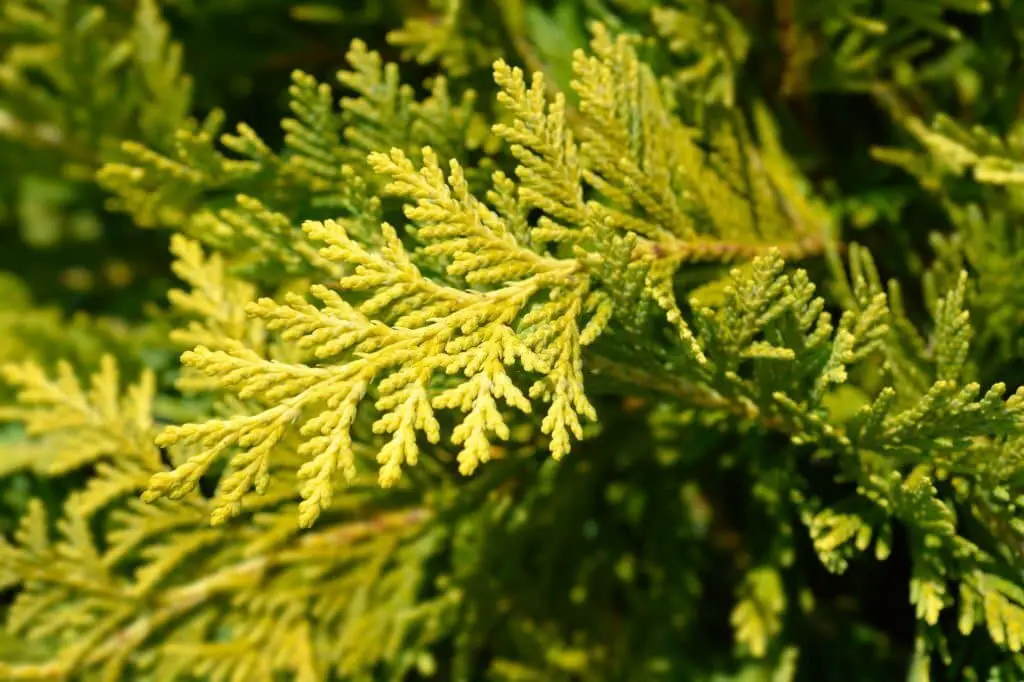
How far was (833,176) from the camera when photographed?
214cm

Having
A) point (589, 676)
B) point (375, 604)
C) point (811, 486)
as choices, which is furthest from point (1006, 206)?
point (375, 604)

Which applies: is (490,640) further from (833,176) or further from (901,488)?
(833,176)

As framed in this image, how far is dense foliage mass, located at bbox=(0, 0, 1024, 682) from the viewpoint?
53.4 inches

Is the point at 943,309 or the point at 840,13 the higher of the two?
the point at 840,13

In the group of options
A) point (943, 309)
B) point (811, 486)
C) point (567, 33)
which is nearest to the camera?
point (943, 309)

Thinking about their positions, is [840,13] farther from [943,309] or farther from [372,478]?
[372,478]

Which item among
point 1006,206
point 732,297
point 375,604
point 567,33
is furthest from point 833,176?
point 375,604

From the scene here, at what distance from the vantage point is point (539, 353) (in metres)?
1.34

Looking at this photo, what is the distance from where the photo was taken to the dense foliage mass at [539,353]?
4.45 feet

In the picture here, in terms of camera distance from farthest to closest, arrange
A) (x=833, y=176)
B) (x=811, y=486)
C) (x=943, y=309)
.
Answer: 1. (x=833, y=176)
2. (x=811, y=486)
3. (x=943, y=309)

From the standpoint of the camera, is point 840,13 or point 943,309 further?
point 840,13

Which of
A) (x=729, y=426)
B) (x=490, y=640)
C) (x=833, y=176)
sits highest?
(x=833, y=176)

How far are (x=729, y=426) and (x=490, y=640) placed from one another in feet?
2.66

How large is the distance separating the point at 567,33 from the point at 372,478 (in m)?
1.05
